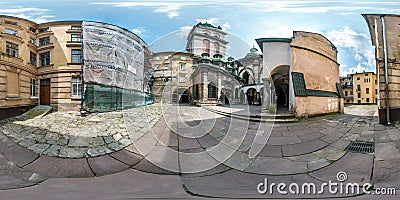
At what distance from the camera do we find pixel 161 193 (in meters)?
1.20

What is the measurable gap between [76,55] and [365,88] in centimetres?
169

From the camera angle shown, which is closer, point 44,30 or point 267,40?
point 267,40

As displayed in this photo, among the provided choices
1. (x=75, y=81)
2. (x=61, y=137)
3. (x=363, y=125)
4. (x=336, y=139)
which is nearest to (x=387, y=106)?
(x=363, y=125)

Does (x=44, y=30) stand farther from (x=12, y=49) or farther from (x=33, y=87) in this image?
(x=33, y=87)

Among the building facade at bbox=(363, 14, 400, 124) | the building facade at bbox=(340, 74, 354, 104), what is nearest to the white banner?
the building facade at bbox=(340, 74, 354, 104)

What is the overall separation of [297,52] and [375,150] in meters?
0.81

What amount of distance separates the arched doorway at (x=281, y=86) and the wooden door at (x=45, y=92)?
130cm

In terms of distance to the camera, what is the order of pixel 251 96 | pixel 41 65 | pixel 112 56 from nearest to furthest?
pixel 251 96, pixel 112 56, pixel 41 65

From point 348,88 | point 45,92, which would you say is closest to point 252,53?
point 348,88

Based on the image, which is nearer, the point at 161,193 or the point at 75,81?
the point at 75,81

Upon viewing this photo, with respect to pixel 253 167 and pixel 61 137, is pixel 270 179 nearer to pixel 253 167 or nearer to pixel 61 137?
pixel 253 167

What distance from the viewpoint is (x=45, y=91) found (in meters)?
1.17

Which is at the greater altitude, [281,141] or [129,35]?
[129,35]

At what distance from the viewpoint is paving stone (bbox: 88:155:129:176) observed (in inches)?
46.9
